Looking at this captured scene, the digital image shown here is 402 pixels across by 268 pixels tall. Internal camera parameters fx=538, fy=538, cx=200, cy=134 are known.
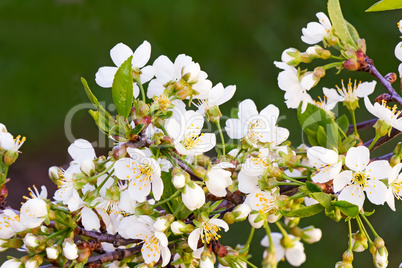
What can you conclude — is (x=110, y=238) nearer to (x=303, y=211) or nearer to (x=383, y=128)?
(x=303, y=211)

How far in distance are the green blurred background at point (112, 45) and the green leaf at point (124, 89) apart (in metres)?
1.84

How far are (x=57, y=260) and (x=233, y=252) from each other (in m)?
0.26

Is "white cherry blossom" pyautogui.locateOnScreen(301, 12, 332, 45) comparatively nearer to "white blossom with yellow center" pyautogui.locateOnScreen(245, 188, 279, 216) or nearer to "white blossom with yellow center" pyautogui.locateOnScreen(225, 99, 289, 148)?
"white blossom with yellow center" pyautogui.locateOnScreen(225, 99, 289, 148)

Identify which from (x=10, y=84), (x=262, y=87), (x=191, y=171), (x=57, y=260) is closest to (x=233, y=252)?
(x=191, y=171)

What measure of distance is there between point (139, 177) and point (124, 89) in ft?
0.41

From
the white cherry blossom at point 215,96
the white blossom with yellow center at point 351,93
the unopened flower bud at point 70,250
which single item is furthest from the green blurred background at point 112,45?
the unopened flower bud at point 70,250

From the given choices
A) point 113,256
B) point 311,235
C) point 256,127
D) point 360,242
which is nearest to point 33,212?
point 113,256

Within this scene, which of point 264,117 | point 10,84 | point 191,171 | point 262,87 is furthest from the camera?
point 10,84

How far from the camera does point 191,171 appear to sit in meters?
0.76

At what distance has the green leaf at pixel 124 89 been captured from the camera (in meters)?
0.69

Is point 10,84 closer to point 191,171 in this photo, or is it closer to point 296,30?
point 296,30

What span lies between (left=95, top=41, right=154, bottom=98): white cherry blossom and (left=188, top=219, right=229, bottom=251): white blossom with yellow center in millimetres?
223

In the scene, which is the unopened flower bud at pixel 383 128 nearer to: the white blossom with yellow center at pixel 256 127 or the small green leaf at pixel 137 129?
the white blossom with yellow center at pixel 256 127

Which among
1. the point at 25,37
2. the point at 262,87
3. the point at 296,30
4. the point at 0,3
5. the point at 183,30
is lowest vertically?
the point at 262,87
